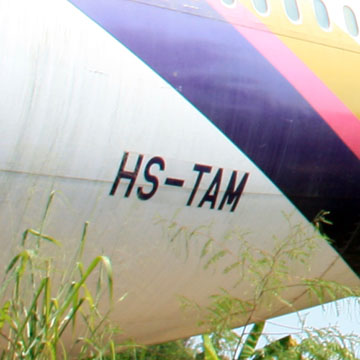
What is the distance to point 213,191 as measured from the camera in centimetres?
449

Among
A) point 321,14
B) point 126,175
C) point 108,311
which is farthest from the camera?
point 321,14

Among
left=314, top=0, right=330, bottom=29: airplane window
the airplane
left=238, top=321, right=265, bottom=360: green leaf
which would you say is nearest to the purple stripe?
the airplane

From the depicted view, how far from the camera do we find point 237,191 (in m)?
4.58

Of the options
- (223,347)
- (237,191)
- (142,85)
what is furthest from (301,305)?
(142,85)

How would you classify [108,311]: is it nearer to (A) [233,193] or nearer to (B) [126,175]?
(B) [126,175]

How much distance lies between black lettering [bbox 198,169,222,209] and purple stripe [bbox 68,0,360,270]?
202 mm

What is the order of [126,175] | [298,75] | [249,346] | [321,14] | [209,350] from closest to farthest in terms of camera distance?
[209,350]
[249,346]
[126,175]
[298,75]
[321,14]

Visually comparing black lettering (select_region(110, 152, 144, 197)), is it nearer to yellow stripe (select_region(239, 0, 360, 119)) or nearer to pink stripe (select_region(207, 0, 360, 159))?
pink stripe (select_region(207, 0, 360, 159))

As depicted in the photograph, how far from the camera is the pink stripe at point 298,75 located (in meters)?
4.49

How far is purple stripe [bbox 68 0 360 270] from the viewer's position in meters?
4.11

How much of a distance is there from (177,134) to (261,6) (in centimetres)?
95

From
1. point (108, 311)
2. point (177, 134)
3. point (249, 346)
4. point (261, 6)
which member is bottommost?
point (249, 346)

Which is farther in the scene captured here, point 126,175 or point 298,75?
point 298,75

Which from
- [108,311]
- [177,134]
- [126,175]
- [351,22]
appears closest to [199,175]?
[177,134]
